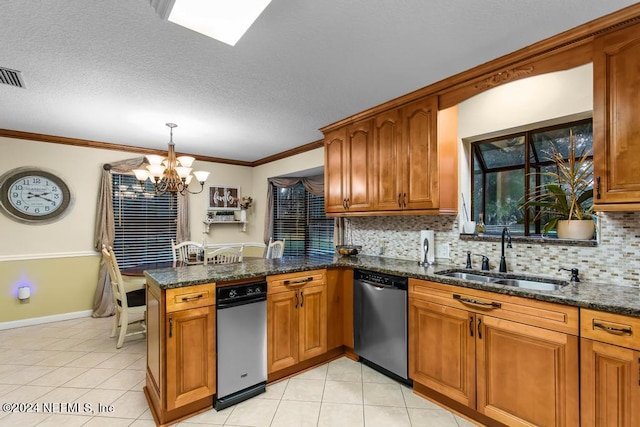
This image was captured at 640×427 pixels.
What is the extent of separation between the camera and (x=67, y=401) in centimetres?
233

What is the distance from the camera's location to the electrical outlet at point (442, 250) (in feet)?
9.53

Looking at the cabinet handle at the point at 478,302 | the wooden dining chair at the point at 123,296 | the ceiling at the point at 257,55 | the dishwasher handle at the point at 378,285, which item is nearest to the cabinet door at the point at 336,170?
the ceiling at the point at 257,55

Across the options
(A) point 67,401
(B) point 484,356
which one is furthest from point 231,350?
(B) point 484,356

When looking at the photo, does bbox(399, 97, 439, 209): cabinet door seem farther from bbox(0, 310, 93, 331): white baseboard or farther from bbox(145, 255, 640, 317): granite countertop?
bbox(0, 310, 93, 331): white baseboard

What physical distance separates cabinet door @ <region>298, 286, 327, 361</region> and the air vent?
276cm

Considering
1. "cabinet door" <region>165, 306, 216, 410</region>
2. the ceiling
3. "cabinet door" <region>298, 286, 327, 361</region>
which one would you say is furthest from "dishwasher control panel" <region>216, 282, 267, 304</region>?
the ceiling

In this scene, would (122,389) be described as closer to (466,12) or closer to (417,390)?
(417,390)

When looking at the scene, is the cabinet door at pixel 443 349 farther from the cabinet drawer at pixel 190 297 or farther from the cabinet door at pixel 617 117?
A: the cabinet drawer at pixel 190 297

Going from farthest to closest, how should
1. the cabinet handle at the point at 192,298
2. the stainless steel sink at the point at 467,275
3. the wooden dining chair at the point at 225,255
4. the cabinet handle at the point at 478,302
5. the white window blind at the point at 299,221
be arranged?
the white window blind at the point at 299,221 → the wooden dining chair at the point at 225,255 → the stainless steel sink at the point at 467,275 → the cabinet handle at the point at 192,298 → the cabinet handle at the point at 478,302

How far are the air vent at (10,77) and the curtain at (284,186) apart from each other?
11.3 feet

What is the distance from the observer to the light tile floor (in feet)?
6.89

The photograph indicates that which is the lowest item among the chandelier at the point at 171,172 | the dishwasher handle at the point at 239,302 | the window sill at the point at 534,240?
the dishwasher handle at the point at 239,302

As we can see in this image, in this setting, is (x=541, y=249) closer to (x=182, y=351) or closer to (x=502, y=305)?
(x=502, y=305)

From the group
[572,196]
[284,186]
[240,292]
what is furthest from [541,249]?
[284,186]
